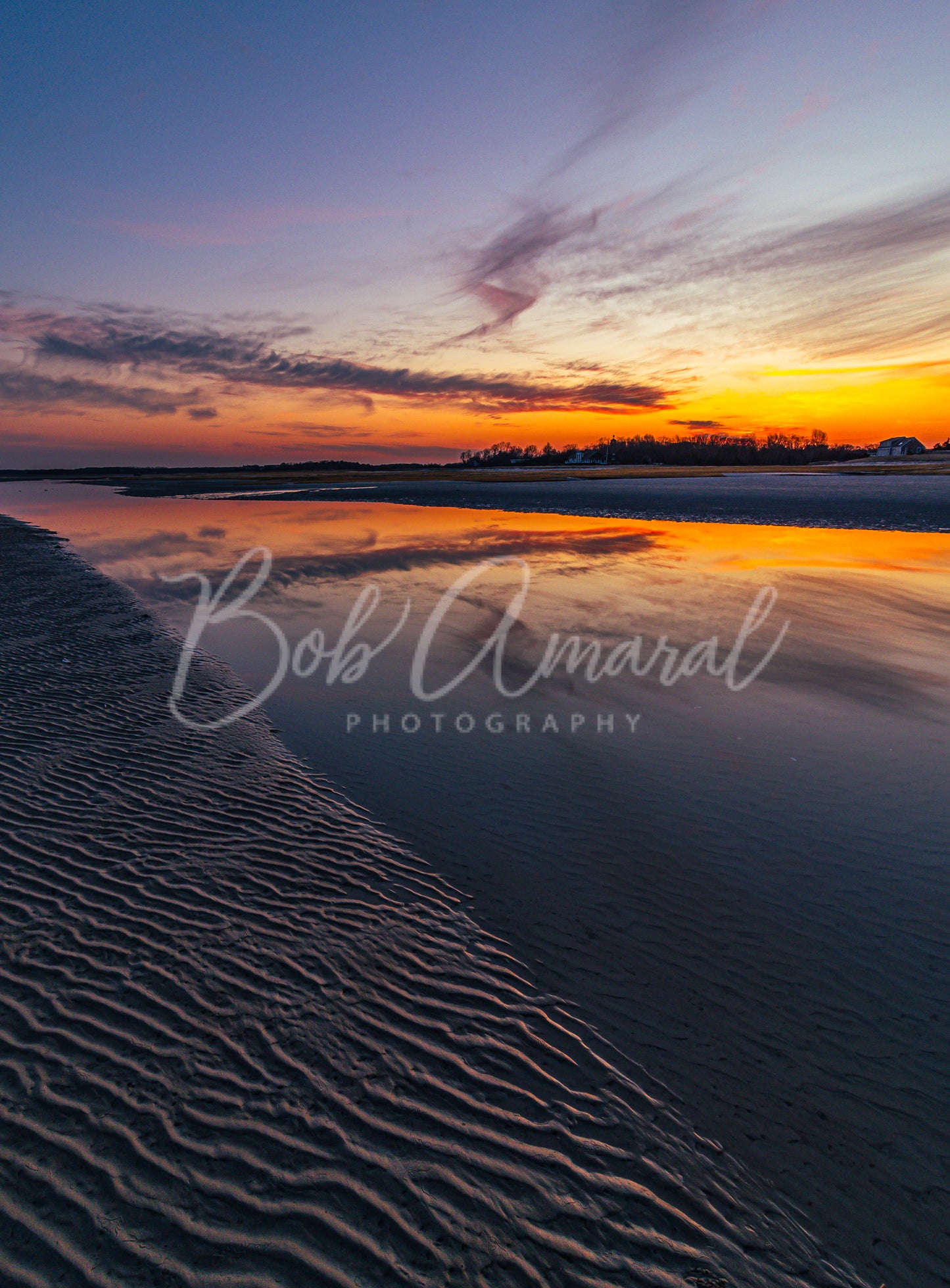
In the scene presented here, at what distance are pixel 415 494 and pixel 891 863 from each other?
233 ft

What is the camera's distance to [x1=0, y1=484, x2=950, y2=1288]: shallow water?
12.8 feet

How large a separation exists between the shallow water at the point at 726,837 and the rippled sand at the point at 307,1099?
1.51ft

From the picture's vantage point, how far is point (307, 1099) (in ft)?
12.4

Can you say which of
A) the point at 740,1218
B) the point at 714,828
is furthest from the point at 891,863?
the point at 740,1218

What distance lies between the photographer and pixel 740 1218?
130 inches


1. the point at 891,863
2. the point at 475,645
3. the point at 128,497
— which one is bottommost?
the point at 891,863

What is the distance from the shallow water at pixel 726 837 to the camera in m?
3.90

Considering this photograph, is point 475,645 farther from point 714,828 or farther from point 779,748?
point 714,828
